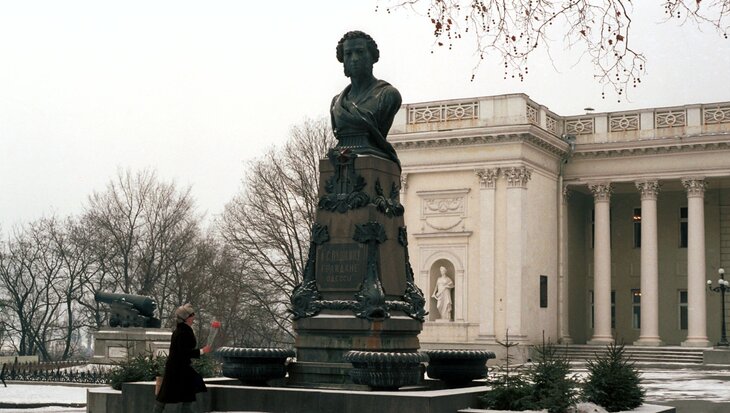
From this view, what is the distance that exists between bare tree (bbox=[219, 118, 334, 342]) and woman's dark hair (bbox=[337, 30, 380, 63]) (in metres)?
37.9

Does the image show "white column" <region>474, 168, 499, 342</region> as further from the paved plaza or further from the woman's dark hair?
the woman's dark hair

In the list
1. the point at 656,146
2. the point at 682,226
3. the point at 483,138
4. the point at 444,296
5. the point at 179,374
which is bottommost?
the point at 179,374

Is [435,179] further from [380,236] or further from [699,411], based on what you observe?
[380,236]

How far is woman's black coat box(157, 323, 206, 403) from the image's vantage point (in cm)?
1231

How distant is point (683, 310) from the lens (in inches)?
2157

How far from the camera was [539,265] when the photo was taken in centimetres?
5125

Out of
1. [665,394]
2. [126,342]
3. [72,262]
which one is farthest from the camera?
[72,262]

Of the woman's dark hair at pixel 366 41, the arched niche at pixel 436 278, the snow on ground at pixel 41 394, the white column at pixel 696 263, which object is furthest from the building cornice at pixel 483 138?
the woman's dark hair at pixel 366 41

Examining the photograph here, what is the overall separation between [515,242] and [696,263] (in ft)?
30.2

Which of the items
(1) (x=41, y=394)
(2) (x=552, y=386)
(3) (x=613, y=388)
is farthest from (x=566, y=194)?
(2) (x=552, y=386)

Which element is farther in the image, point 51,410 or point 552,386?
point 51,410

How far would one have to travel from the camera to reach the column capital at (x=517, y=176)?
49.3 meters

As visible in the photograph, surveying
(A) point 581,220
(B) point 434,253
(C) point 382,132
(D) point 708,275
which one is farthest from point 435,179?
(C) point 382,132

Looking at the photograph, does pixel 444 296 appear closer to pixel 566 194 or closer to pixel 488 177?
pixel 488 177
